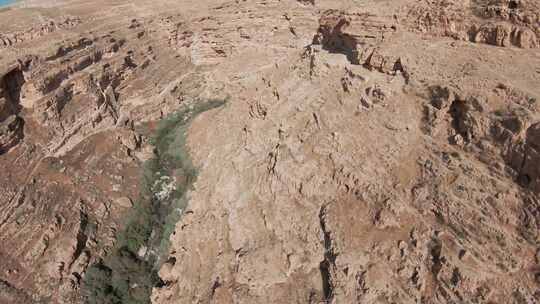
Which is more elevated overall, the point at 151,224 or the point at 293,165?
the point at 293,165

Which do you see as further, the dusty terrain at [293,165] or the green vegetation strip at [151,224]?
the green vegetation strip at [151,224]

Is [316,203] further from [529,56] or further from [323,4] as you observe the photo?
[323,4]

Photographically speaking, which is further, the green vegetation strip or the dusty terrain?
the green vegetation strip

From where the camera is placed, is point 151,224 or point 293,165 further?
point 151,224

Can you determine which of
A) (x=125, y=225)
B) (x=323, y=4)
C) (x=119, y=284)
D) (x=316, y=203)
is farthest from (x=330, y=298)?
(x=323, y=4)
